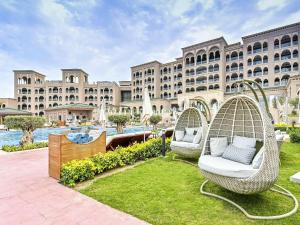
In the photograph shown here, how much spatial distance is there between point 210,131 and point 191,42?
41340 millimetres

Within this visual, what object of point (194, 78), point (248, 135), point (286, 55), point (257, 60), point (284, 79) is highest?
point (286, 55)

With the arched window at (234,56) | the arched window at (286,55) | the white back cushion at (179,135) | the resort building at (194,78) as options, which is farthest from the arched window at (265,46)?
the white back cushion at (179,135)

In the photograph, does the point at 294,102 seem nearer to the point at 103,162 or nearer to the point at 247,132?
the point at 247,132

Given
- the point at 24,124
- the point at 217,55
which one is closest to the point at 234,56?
the point at 217,55

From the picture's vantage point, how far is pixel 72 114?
38.9 meters

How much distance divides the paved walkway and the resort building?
16811mm

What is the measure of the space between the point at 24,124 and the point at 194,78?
120 ft

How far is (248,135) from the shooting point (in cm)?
457

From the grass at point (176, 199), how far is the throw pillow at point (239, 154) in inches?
27.0

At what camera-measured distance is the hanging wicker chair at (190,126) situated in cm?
635

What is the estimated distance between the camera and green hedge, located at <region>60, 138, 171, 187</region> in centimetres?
456

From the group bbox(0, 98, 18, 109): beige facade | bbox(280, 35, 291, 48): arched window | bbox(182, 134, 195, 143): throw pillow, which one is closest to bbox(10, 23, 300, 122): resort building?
bbox(280, 35, 291, 48): arched window

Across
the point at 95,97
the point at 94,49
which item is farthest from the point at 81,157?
the point at 95,97

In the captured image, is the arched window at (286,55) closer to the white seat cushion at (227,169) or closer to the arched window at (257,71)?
the arched window at (257,71)
